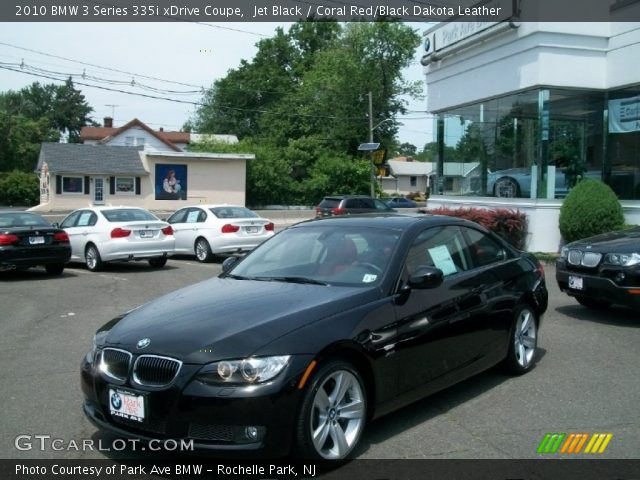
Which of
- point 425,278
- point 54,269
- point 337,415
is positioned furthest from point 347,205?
point 337,415

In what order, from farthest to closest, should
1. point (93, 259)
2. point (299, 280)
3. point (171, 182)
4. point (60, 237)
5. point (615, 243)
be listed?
point (171, 182) < point (93, 259) < point (60, 237) < point (615, 243) < point (299, 280)

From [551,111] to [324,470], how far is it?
15.0 metres

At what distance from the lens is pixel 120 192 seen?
42719mm

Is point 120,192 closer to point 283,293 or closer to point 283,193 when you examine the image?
point 283,193

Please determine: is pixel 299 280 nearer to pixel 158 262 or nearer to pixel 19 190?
pixel 158 262

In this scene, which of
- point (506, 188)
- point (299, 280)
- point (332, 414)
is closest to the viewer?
point (332, 414)

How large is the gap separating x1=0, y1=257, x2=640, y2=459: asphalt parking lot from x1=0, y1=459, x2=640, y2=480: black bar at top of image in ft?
0.39

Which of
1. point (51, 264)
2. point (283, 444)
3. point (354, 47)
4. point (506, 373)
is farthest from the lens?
point (354, 47)

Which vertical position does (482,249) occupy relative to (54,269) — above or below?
above

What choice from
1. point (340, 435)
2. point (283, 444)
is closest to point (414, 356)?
point (340, 435)

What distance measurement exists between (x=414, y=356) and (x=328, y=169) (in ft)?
140

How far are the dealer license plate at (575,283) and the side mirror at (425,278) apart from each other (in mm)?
4478

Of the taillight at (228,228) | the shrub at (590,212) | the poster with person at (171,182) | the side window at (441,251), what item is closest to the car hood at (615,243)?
the side window at (441,251)

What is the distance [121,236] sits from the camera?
1450cm
